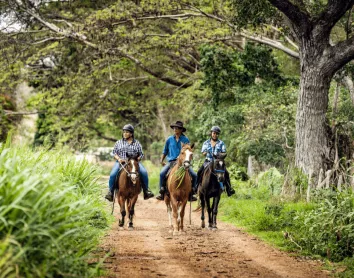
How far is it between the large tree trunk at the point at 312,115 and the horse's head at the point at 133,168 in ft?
17.5

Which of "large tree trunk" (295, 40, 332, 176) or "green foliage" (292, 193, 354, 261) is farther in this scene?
"large tree trunk" (295, 40, 332, 176)

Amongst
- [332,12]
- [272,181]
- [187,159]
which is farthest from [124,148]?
[332,12]

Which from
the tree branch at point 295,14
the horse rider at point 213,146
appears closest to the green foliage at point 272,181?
the horse rider at point 213,146

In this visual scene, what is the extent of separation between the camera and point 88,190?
1485cm

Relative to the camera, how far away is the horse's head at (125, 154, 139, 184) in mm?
14648

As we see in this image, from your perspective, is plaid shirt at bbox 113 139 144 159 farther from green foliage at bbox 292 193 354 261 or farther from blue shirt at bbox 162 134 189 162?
green foliage at bbox 292 193 354 261

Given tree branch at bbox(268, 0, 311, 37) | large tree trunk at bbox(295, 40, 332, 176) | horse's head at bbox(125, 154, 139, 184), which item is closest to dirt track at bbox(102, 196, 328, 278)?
Result: horse's head at bbox(125, 154, 139, 184)

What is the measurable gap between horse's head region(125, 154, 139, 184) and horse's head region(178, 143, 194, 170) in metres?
1.36

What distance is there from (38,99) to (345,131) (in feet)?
64.5

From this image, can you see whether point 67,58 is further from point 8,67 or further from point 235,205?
point 235,205

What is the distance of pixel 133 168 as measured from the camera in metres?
14.7

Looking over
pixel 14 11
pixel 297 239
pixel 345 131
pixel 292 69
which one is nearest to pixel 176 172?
pixel 297 239

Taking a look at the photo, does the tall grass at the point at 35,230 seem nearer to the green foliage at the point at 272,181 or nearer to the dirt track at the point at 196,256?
the dirt track at the point at 196,256

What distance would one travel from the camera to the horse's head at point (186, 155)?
13586 mm
